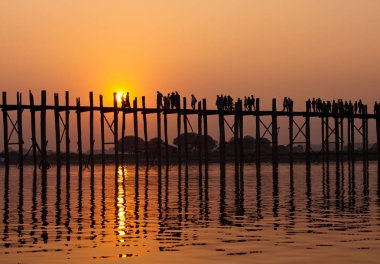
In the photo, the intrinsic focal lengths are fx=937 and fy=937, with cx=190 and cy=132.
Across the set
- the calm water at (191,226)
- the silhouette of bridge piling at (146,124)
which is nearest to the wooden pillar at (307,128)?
the silhouette of bridge piling at (146,124)

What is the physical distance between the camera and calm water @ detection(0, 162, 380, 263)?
492 inches

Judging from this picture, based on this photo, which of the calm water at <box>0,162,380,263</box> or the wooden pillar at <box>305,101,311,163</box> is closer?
the calm water at <box>0,162,380,263</box>

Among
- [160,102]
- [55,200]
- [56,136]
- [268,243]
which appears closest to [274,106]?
[160,102]

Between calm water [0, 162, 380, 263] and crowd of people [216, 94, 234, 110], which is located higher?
crowd of people [216, 94, 234, 110]

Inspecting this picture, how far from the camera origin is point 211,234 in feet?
48.6

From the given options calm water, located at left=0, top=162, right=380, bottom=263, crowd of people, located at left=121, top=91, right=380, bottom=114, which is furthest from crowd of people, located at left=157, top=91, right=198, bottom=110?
calm water, located at left=0, top=162, right=380, bottom=263

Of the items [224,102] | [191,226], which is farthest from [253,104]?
[191,226]

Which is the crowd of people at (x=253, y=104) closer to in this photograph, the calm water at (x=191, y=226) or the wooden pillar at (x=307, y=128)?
the wooden pillar at (x=307, y=128)

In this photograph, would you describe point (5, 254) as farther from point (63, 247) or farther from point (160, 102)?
point (160, 102)

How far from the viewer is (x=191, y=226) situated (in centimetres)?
1609

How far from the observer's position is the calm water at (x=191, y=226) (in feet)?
41.0

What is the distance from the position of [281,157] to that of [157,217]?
268 ft

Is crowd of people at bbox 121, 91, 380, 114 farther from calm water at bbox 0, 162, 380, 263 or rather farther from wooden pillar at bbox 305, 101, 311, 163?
calm water at bbox 0, 162, 380, 263

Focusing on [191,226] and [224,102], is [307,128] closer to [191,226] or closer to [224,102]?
[224,102]
